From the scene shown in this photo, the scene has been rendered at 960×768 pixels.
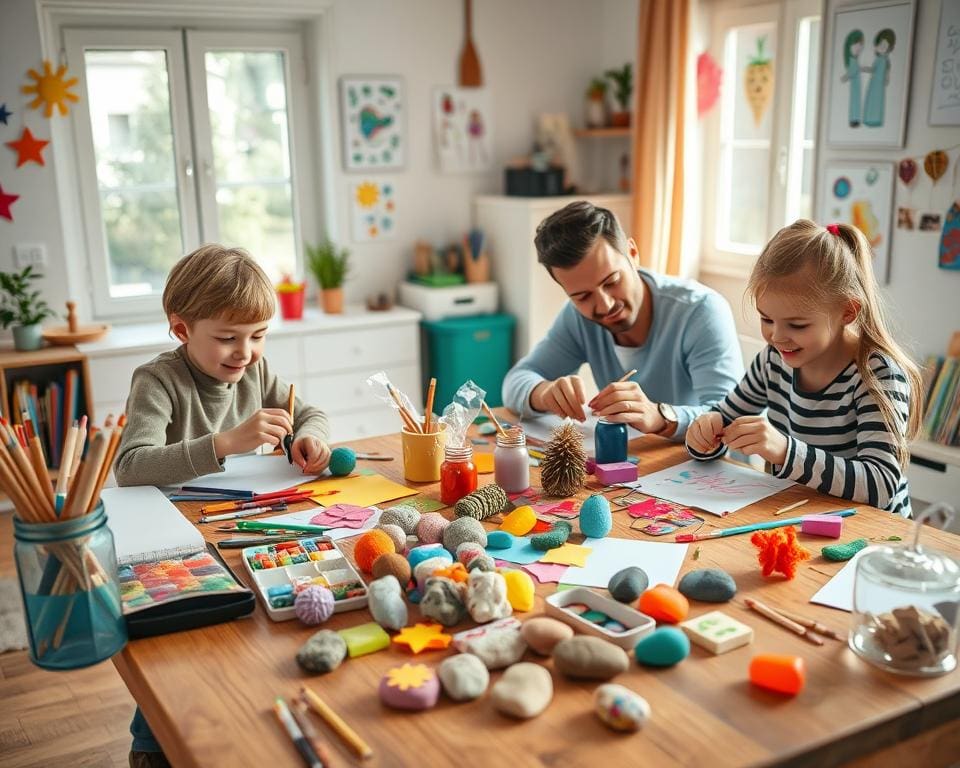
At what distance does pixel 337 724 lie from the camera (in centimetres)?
100

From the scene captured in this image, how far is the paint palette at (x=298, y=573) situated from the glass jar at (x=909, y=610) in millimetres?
636

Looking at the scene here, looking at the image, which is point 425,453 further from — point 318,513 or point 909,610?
point 909,610

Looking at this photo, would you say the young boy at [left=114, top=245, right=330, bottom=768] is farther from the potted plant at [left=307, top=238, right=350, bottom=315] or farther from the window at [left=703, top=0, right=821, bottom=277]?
the window at [left=703, top=0, right=821, bottom=277]

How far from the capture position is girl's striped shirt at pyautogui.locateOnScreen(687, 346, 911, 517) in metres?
1.62

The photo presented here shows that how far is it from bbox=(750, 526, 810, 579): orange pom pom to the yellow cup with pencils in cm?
64

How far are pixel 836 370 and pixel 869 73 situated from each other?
1891 mm

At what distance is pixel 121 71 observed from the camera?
153 inches

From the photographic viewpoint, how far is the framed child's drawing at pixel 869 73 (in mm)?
3066

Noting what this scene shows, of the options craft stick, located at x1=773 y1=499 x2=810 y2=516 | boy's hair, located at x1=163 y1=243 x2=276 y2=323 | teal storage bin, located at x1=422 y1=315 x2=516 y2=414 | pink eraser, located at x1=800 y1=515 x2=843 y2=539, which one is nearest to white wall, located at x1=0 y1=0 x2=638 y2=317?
teal storage bin, located at x1=422 y1=315 x2=516 y2=414

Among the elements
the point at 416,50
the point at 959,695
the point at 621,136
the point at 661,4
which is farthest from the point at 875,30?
the point at 959,695

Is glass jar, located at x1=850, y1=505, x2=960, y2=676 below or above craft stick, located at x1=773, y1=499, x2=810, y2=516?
above

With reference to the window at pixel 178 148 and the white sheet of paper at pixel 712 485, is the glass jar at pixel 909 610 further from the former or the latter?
the window at pixel 178 148

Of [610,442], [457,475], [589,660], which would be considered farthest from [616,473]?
[589,660]

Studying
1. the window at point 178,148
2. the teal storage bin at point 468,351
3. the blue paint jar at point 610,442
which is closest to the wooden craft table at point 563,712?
the blue paint jar at point 610,442
